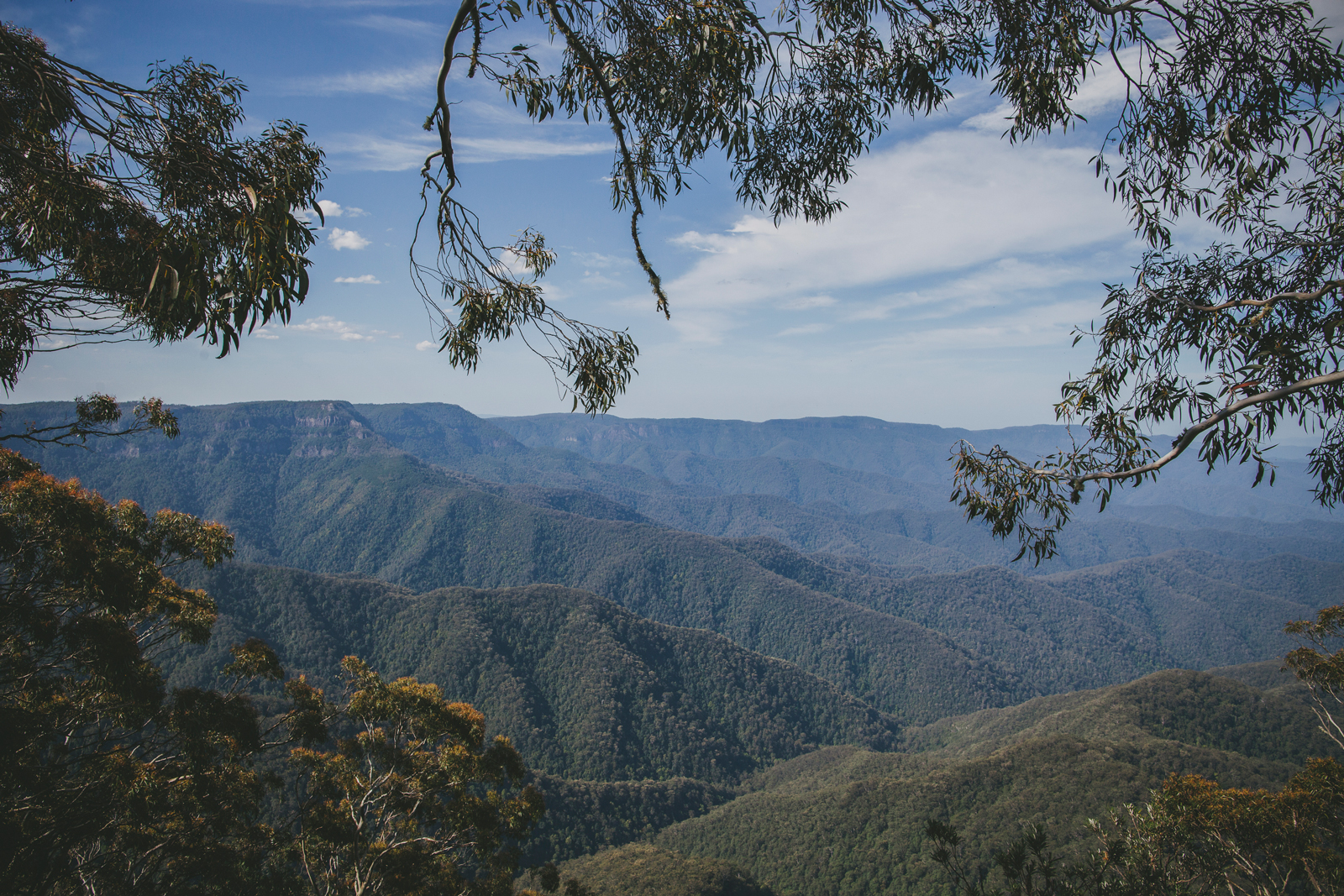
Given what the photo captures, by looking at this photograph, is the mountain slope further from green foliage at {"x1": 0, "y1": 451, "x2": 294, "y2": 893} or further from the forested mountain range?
green foliage at {"x1": 0, "y1": 451, "x2": 294, "y2": 893}

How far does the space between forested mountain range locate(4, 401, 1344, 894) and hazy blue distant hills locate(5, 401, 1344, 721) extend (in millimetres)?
569

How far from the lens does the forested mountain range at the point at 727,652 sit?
4119cm

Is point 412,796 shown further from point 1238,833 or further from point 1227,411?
point 1238,833

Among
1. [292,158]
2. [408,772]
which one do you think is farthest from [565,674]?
[292,158]

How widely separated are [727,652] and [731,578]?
43.0 m

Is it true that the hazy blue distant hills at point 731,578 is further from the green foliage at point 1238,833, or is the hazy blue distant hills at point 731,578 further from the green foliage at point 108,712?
the green foliage at point 108,712

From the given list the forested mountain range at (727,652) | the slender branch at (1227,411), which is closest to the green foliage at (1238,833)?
the slender branch at (1227,411)

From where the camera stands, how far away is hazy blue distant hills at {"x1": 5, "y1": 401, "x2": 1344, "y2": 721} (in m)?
109

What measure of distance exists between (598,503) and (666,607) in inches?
2477

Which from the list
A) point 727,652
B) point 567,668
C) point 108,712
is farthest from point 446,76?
point 727,652

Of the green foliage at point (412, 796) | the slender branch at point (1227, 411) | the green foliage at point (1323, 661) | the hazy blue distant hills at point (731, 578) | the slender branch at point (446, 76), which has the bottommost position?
the hazy blue distant hills at point (731, 578)

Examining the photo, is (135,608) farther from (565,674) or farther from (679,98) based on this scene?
(565,674)

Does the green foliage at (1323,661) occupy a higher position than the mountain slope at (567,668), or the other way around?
the green foliage at (1323,661)

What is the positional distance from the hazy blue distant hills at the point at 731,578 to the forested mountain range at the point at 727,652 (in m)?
0.57
